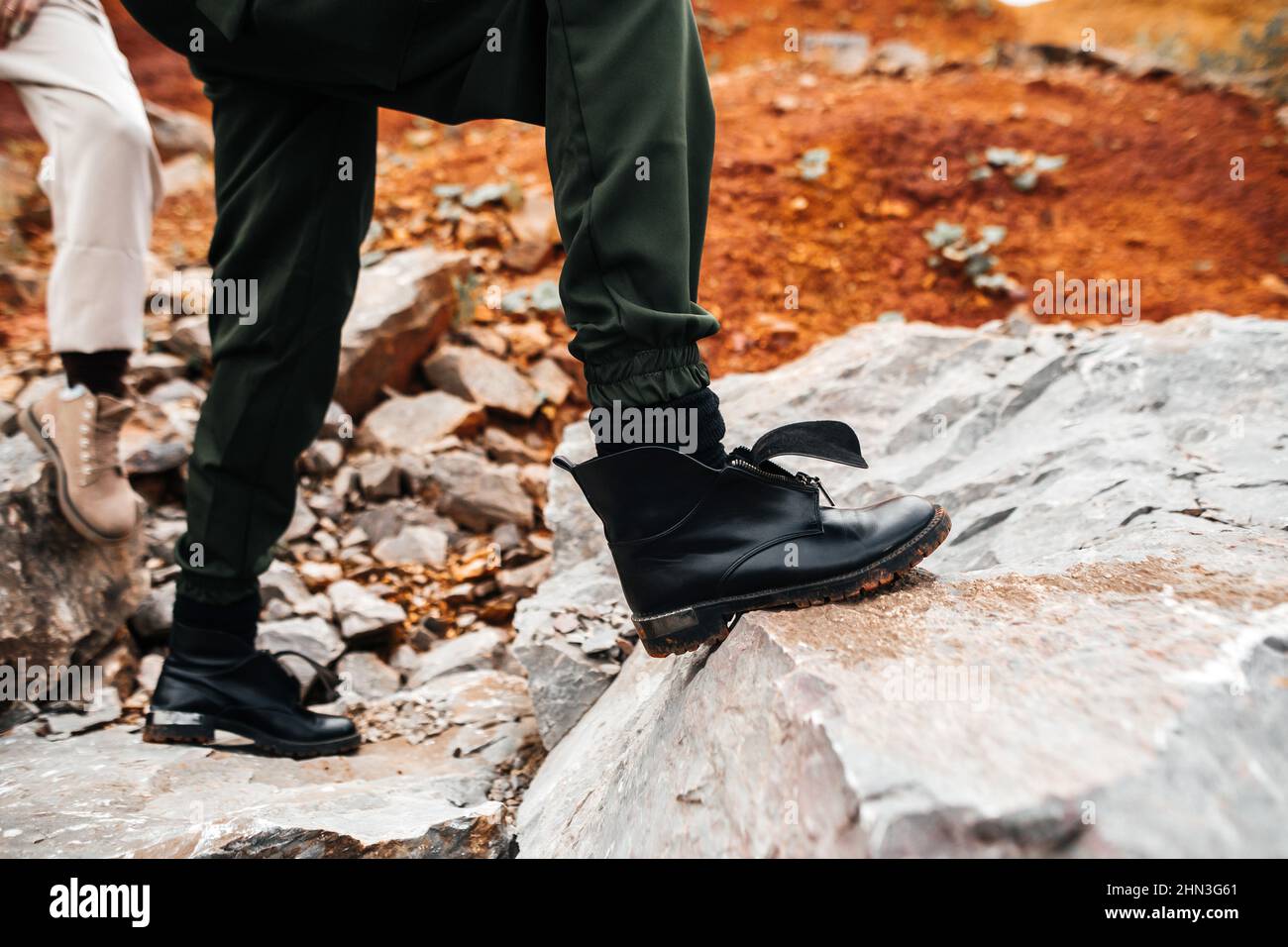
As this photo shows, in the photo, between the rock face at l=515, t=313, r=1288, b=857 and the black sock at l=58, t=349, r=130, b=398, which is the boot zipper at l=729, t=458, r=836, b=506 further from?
the black sock at l=58, t=349, r=130, b=398

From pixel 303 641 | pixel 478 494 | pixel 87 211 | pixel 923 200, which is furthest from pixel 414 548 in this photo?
pixel 923 200

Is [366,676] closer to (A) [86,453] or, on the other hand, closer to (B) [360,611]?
(B) [360,611]

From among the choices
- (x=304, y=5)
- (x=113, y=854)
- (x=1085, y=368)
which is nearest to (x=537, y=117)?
(x=304, y=5)

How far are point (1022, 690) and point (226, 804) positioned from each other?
135cm

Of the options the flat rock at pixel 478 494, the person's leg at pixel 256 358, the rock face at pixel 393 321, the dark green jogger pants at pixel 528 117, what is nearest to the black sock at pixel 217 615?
the person's leg at pixel 256 358

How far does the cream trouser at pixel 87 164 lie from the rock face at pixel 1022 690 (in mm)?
1387

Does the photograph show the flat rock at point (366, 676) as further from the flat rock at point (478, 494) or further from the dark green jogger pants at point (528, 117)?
the dark green jogger pants at point (528, 117)

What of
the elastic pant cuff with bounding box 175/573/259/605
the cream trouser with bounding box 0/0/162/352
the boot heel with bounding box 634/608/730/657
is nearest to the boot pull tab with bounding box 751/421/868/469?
the boot heel with bounding box 634/608/730/657

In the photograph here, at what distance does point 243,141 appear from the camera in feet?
5.38

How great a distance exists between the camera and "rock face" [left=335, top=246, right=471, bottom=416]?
3.65 metres

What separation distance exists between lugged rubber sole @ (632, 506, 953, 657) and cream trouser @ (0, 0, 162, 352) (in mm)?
1626

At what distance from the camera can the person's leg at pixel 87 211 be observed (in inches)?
79.1

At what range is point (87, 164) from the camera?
2.03 metres
